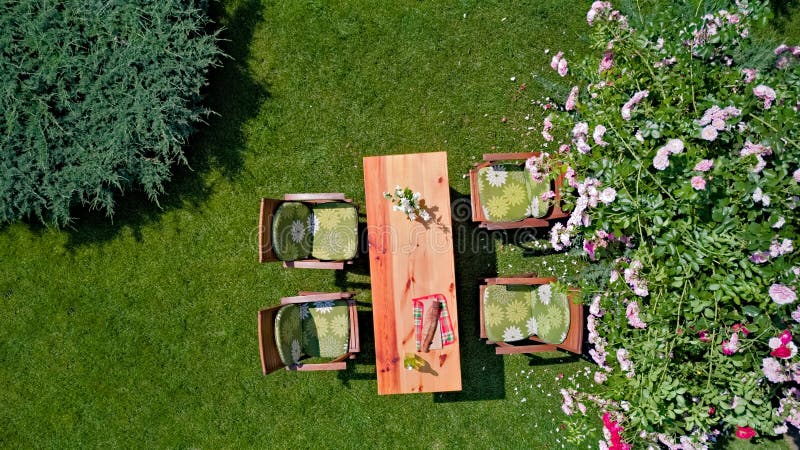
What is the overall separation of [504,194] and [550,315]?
0.99 meters

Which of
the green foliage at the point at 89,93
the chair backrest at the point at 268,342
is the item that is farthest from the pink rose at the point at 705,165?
the green foliage at the point at 89,93

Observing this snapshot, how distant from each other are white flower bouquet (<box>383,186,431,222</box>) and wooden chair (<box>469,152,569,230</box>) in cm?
49

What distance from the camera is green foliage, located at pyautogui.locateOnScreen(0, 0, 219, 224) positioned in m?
3.50

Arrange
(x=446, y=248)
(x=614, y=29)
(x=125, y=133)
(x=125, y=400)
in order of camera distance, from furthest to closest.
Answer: (x=125, y=400) < (x=125, y=133) < (x=446, y=248) < (x=614, y=29)

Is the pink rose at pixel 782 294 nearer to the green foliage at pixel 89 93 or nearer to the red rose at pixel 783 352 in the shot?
the red rose at pixel 783 352

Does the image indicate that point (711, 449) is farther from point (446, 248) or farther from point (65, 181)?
point (65, 181)

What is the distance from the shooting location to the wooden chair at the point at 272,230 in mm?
3053

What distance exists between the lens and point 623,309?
283 cm

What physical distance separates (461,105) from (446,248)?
1.41m

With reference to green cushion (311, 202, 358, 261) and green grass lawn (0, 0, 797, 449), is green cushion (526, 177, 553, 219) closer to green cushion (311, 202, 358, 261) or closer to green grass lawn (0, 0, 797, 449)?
green grass lawn (0, 0, 797, 449)

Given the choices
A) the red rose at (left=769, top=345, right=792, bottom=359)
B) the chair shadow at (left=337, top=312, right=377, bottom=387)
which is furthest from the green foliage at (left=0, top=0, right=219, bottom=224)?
the red rose at (left=769, top=345, right=792, bottom=359)

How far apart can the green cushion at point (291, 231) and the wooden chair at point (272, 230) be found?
22 mm

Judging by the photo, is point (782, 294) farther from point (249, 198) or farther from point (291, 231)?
point (249, 198)

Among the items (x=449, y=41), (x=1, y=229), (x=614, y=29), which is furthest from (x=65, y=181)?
(x=614, y=29)
